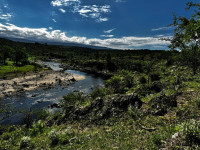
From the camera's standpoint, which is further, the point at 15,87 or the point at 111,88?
the point at 15,87

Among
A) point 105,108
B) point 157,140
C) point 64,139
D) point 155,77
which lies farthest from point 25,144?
point 155,77

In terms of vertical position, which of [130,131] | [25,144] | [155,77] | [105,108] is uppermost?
[155,77]

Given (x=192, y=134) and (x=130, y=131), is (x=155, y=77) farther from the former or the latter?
(x=192, y=134)

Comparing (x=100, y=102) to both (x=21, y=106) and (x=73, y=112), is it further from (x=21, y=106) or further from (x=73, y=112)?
(x=21, y=106)

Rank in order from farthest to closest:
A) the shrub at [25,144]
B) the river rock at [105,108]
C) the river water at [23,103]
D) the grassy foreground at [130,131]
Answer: the river water at [23,103], the river rock at [105,108], the shrub at [25,144], the grassy foreground at [130,131]

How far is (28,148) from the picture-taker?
33.7 feet

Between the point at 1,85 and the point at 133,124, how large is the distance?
5108 centimetres

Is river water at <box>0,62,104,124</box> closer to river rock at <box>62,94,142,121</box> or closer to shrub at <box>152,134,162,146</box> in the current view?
river rock at <box>62,94,142,121</box>

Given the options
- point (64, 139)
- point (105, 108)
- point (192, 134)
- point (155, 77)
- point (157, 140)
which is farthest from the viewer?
point (155, 77)

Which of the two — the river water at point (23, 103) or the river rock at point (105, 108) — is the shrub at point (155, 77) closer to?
the river rock at point (105, 108)

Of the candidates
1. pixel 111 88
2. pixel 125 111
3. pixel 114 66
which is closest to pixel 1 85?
pixel 111 88

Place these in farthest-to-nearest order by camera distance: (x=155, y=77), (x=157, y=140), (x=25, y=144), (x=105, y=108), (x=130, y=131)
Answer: (x=155, y=77), (x=105, y=108), (x=25, y=144), (x=130, y=131), (x=157, y=140)

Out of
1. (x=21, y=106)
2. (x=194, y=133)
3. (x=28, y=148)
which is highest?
(x=194, y=133)

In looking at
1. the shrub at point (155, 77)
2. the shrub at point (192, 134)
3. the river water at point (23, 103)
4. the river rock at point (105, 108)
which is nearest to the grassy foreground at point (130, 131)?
the shrub at point (192, 134)
